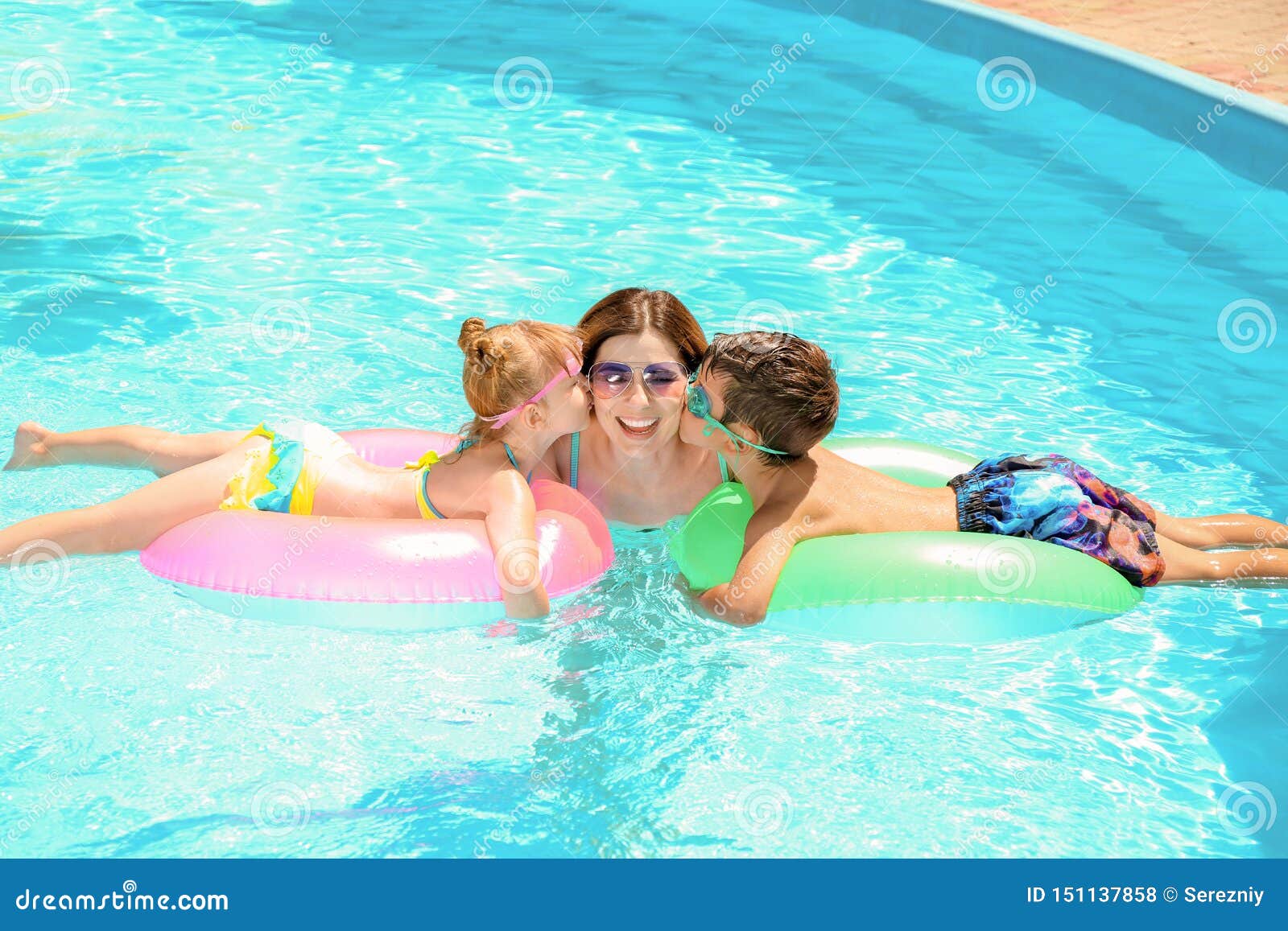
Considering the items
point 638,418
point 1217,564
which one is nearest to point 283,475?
point 638,418

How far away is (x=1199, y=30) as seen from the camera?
8664mm

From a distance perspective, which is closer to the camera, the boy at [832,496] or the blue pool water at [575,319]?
the blue pool water at [575,319]

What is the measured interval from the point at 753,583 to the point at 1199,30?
7.02 metres

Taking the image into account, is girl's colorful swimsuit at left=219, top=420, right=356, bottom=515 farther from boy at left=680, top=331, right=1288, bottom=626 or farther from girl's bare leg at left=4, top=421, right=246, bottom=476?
boy at left=680, top=331, right=1288, bottom=626

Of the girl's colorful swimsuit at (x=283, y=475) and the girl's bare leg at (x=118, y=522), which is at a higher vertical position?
the girl's colorful swimsuit at (x=283, y=475)

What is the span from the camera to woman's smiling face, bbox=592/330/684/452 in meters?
3.78

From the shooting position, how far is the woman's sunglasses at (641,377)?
3758 millimetres

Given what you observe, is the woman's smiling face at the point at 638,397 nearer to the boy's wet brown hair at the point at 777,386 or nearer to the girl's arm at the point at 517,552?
the boy's wet brown hair at the point at 777,386

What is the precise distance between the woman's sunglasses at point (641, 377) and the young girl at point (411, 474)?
0.12 m

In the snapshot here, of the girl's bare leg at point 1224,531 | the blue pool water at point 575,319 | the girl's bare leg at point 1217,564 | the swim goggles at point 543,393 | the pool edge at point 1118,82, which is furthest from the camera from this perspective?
the pool edge at point 1118,82

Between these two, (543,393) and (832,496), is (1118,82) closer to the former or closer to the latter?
(832,496)

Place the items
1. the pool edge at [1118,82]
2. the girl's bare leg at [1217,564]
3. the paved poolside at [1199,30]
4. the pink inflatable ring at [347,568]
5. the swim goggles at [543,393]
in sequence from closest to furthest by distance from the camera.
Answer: the pink inflatable ring at [347,568]
the swim goggles at [543,393]
the girl's bare leg at [1217,564]
the pool edge at [1118,82]
the paved poolside at [1199,30]

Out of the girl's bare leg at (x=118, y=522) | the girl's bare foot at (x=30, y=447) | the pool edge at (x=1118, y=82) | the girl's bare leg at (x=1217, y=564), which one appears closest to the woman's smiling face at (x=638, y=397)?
the girl's bare leg at (x=118, y=522)
